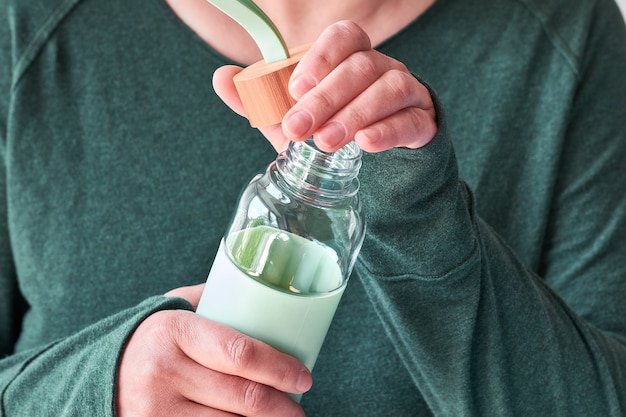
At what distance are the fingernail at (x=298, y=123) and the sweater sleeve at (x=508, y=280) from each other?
0.37 feet

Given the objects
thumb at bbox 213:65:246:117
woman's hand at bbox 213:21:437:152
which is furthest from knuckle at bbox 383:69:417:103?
thumb at bbox 213:65:246:117

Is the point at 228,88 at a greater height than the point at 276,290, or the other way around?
the point at 228,88

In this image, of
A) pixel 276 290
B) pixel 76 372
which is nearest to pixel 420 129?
pixel 276 290

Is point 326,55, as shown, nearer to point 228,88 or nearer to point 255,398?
point 228,88

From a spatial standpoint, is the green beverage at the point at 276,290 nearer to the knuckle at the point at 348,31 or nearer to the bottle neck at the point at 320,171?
the bottle neck at the point at 320,171

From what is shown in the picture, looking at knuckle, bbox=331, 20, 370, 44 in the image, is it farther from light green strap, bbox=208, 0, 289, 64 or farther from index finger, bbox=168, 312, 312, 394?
index finger, bbox=168, 312, 312, 394

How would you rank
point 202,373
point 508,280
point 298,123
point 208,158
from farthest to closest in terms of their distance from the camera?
point 208,158, point 508,280, point 202,373, point 298,123

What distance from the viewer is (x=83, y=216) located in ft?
2.79

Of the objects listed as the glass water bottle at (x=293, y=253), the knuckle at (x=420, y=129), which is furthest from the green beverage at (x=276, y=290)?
the knuckle at (x=420, y=129)

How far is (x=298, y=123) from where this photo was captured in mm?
440

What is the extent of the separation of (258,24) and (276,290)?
0.59 feet

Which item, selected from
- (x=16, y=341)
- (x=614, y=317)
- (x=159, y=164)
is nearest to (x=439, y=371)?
(x=614, y=317)

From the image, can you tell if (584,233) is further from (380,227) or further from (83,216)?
(83,216)

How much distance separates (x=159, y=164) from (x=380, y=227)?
38 cm
